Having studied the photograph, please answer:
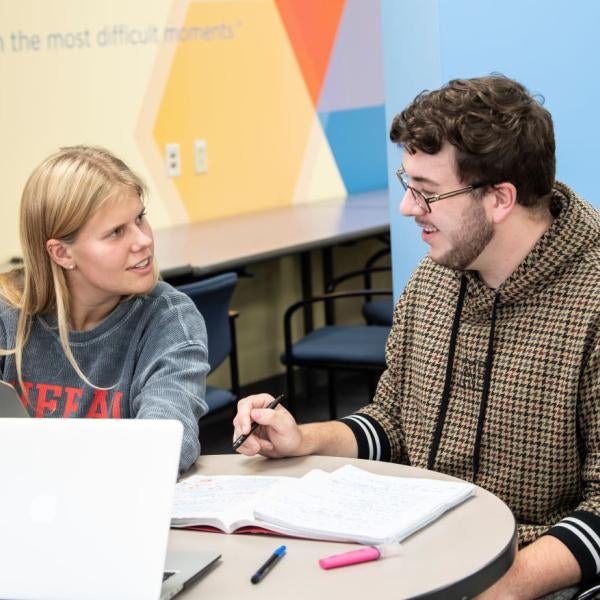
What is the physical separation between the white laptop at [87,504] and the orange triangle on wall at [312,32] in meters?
4.37

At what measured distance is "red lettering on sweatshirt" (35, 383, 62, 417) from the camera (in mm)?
2137

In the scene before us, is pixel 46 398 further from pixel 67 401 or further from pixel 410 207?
pixel 410 207

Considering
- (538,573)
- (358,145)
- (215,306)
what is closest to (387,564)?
(538,573)

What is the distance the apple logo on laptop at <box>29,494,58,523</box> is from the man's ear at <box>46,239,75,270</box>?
950mm

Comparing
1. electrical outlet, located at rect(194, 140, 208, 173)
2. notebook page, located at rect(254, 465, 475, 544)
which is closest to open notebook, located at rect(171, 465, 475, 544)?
notebook page, located at rect(254, 465, 475, 544)

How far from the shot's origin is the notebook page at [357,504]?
1512mm

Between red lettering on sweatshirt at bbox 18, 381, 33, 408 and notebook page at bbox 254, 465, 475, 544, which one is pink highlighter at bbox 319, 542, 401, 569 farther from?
red lettering on sweatshirt at bbox 18, 381, 33, 408

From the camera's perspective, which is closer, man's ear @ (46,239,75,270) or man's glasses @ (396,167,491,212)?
man's glasses @ (396,167,491,212)

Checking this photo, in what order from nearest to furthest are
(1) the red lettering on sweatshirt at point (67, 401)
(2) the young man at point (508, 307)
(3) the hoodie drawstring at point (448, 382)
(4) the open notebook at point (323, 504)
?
(4) the open notebook at point (323, 504) < (2) the young man at point (508, 307) < (3) the hoodie drawstring at point (448, 382) < (1) the red lettering on sweatshirt at point (67, 401)

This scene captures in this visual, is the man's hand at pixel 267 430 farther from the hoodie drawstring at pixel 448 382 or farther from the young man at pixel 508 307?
the hoodie drawstring at pixel 448 382

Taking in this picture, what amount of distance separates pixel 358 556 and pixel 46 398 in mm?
908

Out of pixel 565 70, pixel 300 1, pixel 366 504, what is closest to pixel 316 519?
pixel 366 504

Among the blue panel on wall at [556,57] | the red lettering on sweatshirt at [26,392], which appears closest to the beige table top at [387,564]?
the red lettering on sweatshirt at [26,392]

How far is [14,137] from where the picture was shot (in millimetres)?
4305
